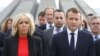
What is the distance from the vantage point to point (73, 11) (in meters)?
5.07

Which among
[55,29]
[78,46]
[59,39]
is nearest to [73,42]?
[78,46]

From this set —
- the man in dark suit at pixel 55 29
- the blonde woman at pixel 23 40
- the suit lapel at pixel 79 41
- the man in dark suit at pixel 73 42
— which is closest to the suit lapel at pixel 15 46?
the blonde woman at pixel 23 40

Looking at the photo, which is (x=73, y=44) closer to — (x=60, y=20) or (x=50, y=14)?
(x=60, y=20)

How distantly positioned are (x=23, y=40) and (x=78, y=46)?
93 centimetres

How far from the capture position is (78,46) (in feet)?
16.7

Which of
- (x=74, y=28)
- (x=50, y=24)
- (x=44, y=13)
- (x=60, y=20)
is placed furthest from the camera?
(x=44, y=13)

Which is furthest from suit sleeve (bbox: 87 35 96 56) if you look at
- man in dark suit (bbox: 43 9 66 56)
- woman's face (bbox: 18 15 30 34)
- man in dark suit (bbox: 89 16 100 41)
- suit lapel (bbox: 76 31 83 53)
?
man in dark suit (bbox: 43 9 66 56)

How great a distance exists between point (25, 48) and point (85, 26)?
3024 millimetres

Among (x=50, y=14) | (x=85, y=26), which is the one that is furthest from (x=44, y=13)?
(x=85, y=26)

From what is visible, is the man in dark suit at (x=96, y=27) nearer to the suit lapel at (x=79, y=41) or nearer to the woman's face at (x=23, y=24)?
the suit lapel at (x=79, y=41)

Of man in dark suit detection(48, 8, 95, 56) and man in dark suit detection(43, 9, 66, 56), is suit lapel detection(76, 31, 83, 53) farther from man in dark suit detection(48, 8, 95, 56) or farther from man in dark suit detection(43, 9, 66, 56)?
man in dark suit detection(43, 9, 66, 56)

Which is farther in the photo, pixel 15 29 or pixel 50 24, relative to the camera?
pixel 50 24

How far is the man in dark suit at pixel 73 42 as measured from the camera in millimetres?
5047

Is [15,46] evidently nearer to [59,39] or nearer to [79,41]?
[59,39]
